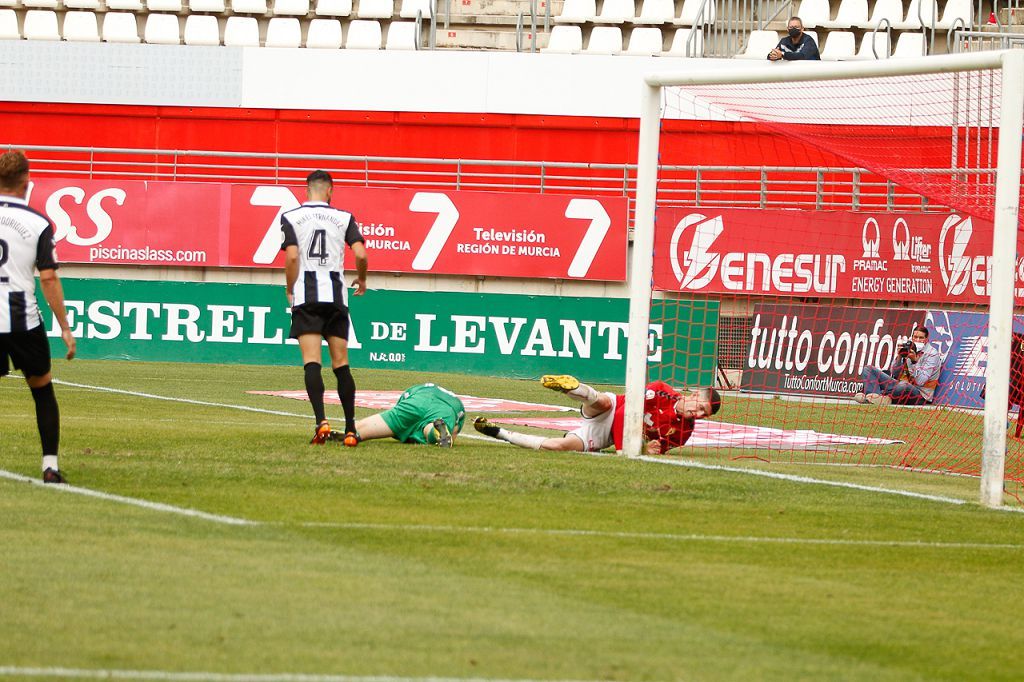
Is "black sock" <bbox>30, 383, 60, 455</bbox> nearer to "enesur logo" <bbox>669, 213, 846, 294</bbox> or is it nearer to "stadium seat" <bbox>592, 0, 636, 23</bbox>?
"enesur logo" <bbox>669, 213, 846, 294</bbox>

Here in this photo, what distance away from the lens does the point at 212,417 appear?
1402cm

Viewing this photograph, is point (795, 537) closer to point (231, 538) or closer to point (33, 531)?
point (231, 538)

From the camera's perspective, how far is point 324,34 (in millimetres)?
30188

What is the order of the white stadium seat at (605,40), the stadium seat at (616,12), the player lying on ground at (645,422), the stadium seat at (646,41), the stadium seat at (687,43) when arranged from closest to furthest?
the player lying on ground at (645,422) < the stadium seat at (687,43) < the stadium seat at (646,41) < the white stadium seat at (605,40) < the stadium seat at (616,12)

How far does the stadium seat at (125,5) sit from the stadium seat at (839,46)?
539 inches

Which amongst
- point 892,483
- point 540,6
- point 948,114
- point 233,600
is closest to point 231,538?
point 233,600

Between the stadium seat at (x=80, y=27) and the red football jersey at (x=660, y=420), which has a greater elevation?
the stadium seat at (x=80, y=27)

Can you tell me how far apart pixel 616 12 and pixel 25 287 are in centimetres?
2336

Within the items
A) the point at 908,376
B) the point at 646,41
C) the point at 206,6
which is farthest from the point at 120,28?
the point at 908,376

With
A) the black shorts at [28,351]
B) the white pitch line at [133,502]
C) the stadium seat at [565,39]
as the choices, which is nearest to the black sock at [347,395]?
the white pitch line at [133,502]

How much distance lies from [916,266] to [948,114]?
28.2 feet

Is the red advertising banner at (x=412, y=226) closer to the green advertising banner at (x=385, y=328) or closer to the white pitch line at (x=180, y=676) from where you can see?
the green advertising banner at (x=385, y=328)

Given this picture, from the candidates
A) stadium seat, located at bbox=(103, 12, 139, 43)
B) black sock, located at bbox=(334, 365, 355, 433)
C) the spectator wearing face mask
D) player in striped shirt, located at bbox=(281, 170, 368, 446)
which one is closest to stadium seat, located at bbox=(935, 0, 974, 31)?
the spectator wearing face mask

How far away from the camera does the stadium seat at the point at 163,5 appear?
101ft
